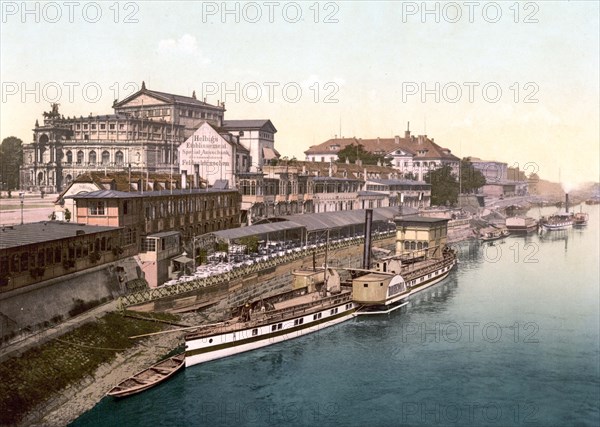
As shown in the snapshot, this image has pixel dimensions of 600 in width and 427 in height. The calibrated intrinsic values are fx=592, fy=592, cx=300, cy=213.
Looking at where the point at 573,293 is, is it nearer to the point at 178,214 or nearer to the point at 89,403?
the point at 178,214

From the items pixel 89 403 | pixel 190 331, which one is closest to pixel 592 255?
pixel 190 331

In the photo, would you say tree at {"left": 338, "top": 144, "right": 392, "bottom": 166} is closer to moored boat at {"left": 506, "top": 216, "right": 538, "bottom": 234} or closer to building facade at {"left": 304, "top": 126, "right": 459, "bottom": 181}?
building facade at {"left": 304, "top": 126, "right": 459, "bottom": 181}

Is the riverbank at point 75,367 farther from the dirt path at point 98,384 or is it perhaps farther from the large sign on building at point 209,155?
the large sign on building at point 209,155

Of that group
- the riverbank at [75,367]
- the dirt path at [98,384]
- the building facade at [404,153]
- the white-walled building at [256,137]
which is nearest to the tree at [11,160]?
the white-walled building at [256,137]

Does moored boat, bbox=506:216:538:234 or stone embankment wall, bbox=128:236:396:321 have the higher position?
moored boat, bbox=506:216:538:234

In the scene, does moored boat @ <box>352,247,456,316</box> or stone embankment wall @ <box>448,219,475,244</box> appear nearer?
moored boat @ <box>352,247,456,316</box>

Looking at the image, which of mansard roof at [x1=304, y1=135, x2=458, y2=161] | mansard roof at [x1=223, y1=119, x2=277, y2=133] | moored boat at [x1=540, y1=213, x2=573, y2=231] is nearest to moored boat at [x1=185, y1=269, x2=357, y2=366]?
mansard roof at [x1=223, y1=119, x2=277, y2=133]
